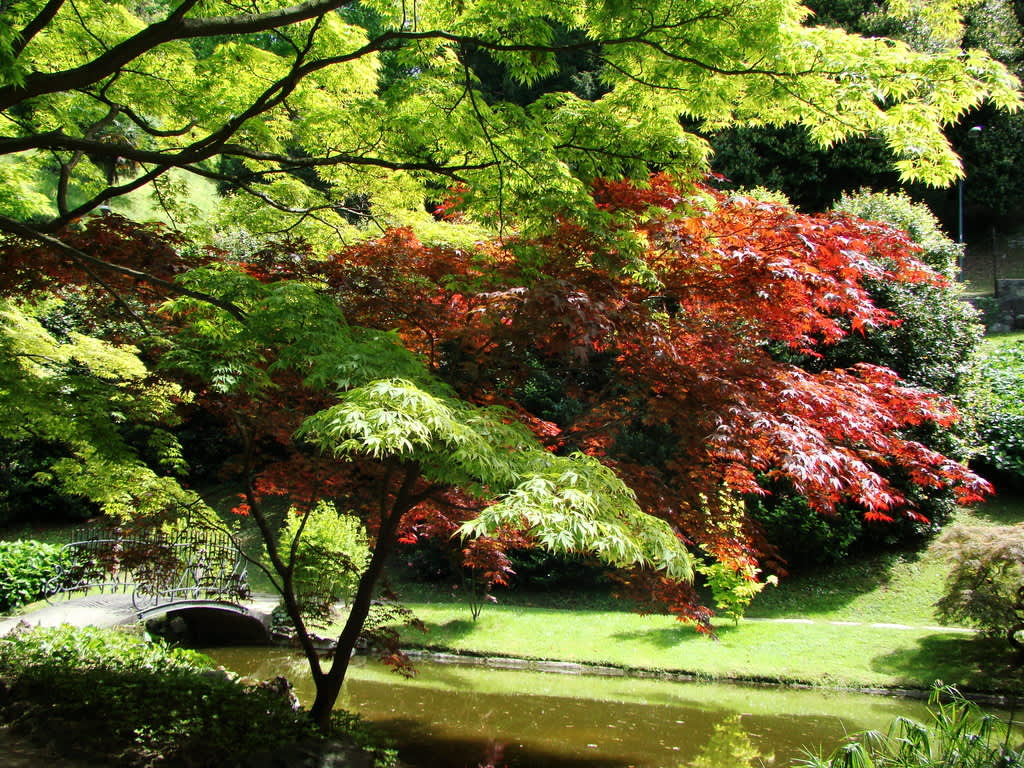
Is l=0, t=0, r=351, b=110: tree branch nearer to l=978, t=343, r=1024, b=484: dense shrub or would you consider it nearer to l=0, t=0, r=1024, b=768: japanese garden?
l=0, t=0, r=1024, b=768: japanese garden

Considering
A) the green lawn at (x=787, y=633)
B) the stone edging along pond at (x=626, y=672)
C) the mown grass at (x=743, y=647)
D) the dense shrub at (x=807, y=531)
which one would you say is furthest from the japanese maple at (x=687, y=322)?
the dense shrub at (x=807, y=531)

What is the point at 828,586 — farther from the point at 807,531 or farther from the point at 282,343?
the point at 282,343

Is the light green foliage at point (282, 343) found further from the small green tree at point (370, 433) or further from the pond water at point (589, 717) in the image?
the pond water at point (589, 717)

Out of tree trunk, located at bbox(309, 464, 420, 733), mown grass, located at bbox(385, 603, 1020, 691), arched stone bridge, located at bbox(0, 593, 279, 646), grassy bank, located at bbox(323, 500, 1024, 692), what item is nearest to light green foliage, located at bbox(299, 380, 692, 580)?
tree trunk, located at bbox(309, 464, 420, 733)

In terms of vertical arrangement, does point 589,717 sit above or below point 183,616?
below

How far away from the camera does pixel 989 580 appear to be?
→ 885cm

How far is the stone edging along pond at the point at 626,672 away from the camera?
8.60 m

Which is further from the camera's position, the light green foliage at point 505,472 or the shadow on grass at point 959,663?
the shadow on grass at point 959,663

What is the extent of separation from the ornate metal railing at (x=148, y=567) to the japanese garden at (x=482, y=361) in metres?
0.10

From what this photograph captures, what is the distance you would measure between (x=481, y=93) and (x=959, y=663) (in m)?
8.80

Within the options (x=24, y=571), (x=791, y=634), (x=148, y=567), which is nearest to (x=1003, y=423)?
(x=791, y=634)

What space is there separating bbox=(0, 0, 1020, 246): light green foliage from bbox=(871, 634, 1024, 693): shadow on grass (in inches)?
Result: 262

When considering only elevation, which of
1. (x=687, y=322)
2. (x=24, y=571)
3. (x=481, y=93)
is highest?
(x=481, y=93)

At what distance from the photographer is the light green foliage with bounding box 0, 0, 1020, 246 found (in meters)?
4.61
